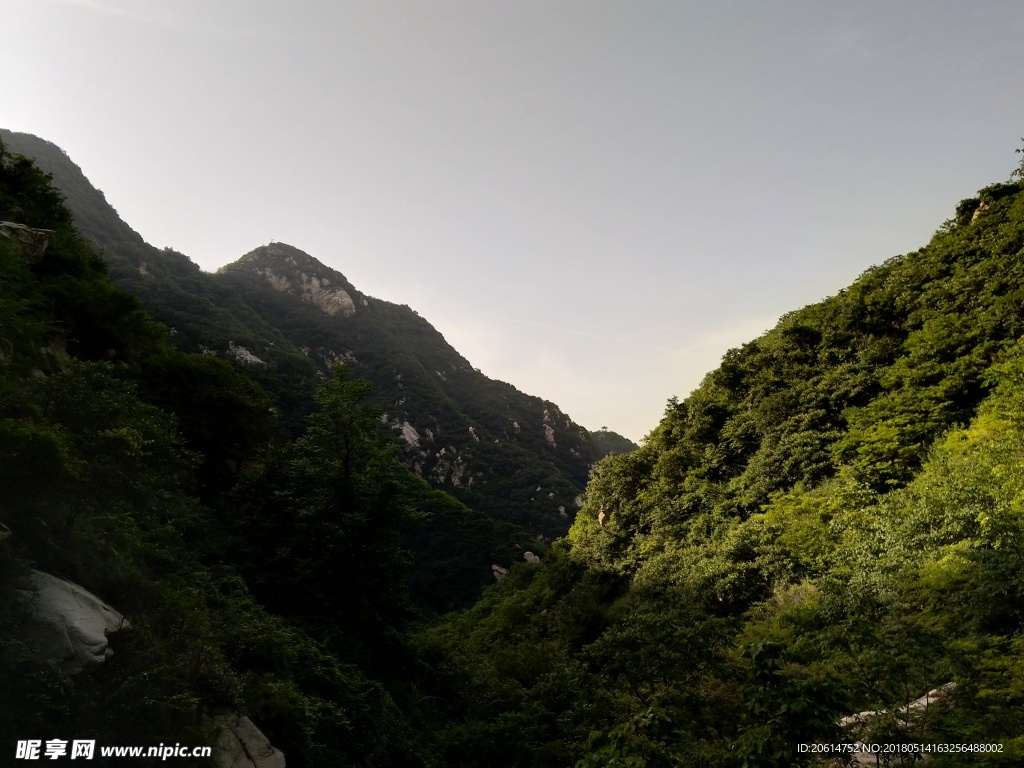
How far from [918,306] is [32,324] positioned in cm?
3003

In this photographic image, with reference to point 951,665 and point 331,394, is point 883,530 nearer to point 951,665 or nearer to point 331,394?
point 951,665

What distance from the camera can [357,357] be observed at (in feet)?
318

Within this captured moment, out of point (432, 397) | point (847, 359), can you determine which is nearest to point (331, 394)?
point (847, 359)

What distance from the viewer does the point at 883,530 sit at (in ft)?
48.1

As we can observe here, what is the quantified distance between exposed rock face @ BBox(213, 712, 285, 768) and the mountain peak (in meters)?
108

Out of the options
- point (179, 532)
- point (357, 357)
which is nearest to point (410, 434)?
point (357, 357)

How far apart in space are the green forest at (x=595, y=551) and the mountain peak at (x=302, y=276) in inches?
3557

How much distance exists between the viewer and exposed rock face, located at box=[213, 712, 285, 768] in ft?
24.5

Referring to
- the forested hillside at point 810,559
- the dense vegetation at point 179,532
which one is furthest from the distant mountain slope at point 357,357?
the forested hillside at point 810,559

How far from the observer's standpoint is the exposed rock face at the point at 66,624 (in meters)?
6.78

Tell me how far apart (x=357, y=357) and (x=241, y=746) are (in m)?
92.9

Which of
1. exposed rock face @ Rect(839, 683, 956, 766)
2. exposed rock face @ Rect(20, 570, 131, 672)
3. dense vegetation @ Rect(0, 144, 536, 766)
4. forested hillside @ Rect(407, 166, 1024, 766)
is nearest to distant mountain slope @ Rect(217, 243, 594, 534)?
dense vegetation @ Rect(0, 144, 536, 766)

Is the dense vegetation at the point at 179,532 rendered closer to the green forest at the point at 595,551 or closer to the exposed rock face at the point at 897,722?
the green forest at the point at 595,551

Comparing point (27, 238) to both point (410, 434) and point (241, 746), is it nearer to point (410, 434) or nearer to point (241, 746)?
point (241, 746)
